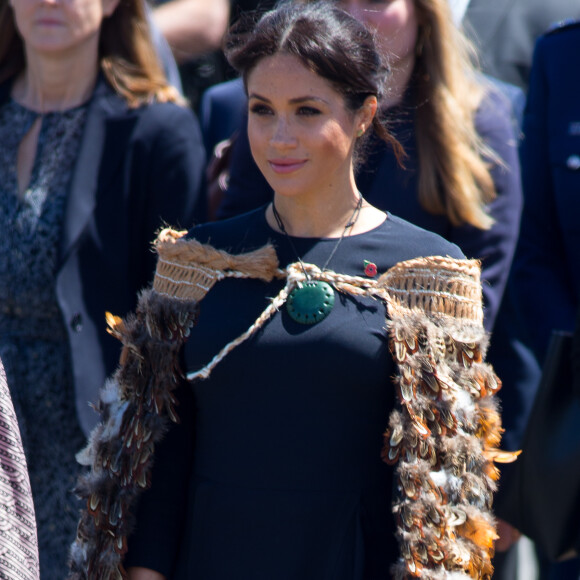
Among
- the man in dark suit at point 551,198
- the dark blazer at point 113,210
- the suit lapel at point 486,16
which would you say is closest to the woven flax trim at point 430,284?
the man in dark suit at point 551,198

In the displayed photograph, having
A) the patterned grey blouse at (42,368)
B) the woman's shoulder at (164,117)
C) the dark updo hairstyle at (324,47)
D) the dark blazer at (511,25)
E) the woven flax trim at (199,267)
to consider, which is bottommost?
A: the patterned grey blouse at (42,368)

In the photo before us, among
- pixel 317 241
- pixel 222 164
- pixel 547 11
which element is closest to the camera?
pixel 317 241

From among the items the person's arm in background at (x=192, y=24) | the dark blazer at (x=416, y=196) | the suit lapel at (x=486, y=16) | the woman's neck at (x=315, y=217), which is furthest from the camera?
the person's arm in background at (x=192, y=24)

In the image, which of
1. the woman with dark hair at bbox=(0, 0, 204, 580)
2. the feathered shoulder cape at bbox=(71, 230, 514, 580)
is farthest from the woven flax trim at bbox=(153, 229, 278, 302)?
the woman with dark hair at bbox=(0, 0, 204, 580)

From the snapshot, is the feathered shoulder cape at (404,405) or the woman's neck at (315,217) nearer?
the feathered shoulder cape at (404,405)

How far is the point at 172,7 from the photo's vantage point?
6.04 metres

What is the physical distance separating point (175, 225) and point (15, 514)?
6.74 ft

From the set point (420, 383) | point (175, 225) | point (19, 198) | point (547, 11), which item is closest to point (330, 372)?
point (420, 383)

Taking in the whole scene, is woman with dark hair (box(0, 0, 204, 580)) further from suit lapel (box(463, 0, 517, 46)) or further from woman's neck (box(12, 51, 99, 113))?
suit lapel (box(463, 0, 517, 46))

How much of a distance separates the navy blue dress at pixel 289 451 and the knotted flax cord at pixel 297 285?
0.02 meters

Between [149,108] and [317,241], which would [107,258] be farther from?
[317,241]

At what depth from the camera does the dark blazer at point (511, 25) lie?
5.00 meters

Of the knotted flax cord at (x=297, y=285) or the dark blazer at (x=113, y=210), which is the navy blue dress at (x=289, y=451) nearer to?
the knotted flax cord at (x=297, y=285)

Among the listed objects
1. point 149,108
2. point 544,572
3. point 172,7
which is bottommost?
point 544,572
